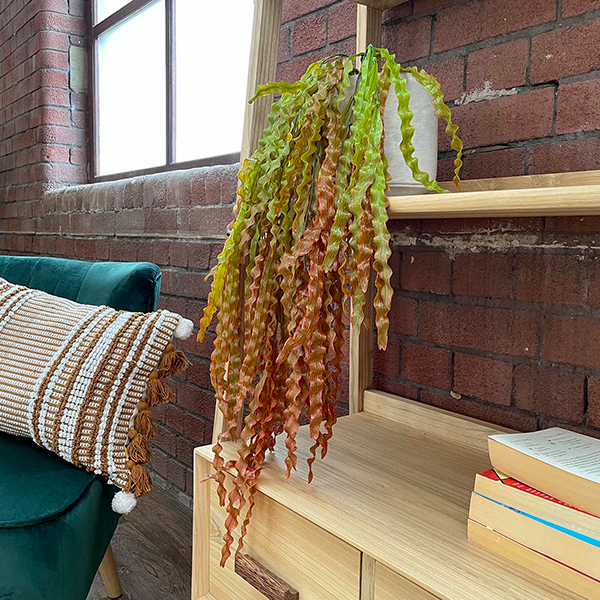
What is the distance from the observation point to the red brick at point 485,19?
0.91 metres

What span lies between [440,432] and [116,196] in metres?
1.67

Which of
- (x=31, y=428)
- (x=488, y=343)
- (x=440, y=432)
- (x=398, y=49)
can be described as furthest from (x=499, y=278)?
(x=31, y=428)

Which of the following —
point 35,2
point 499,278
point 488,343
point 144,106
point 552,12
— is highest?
point 35,2

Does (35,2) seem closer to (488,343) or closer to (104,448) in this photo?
(104,448)

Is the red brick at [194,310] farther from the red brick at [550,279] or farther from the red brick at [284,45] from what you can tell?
the red brick at [550,279]

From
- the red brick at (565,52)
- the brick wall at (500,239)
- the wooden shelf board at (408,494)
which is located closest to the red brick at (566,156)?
the brick wall at (500,239)

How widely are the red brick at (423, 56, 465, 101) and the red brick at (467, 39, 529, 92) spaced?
0.06ft

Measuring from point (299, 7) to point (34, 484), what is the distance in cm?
121

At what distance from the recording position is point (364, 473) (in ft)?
2.76

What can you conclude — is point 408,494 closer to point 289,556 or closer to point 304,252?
point 289,556

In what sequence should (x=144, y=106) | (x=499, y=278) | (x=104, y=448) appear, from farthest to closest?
(x=144, y=106), (x=104, y=448), (x=499, y=278)

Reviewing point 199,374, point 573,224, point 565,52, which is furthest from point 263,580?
point 199,374

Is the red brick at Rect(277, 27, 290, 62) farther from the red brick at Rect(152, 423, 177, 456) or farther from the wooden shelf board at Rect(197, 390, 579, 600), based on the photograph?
the red brick at Rect(152, 423, 177, 456)

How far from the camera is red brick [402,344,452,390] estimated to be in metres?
1.08
